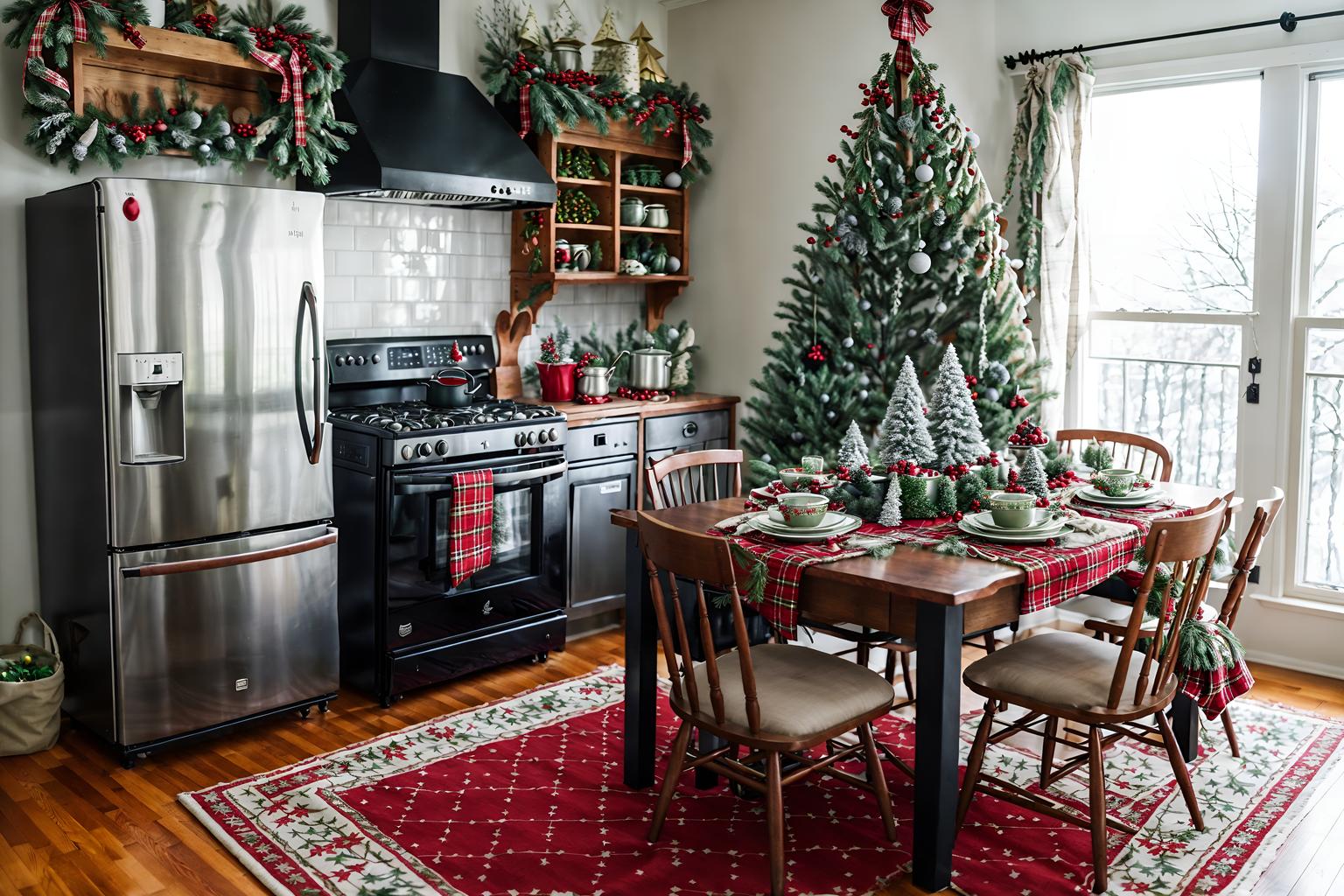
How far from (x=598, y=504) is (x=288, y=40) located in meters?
2.13

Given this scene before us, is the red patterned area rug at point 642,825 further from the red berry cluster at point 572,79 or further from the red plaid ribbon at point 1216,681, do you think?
the red berry cluster at point 572,79

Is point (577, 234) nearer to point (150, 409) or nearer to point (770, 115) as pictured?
point (770, 115)

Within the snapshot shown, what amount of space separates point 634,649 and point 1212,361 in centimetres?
283

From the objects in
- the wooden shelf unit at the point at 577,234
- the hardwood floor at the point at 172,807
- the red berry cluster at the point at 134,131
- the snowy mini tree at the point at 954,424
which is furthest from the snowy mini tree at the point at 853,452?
the red berry cluster at the point at 134,131

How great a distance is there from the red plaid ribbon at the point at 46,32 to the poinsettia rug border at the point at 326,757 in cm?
219

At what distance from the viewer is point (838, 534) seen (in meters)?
2.93

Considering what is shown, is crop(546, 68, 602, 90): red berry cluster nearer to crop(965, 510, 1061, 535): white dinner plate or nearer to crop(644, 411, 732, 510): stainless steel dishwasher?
crop(644, 411, 732, 510): stainless steel dishwasher

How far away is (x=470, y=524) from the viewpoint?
4.11 meters

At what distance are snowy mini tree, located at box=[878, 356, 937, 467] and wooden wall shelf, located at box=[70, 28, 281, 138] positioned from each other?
2.41 metres

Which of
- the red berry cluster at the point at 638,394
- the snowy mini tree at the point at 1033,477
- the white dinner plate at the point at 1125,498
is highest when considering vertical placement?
the red berry cluster at the point at 638,394

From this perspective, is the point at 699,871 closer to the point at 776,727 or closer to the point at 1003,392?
the point at 776,727

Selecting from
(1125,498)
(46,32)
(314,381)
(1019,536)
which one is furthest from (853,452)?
(46,32)

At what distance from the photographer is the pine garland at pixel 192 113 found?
11.4 ft

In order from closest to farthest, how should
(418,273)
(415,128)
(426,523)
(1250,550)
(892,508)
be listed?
(892,508) → (1250,550) → (426,523) → (415,128) → (418,273)
